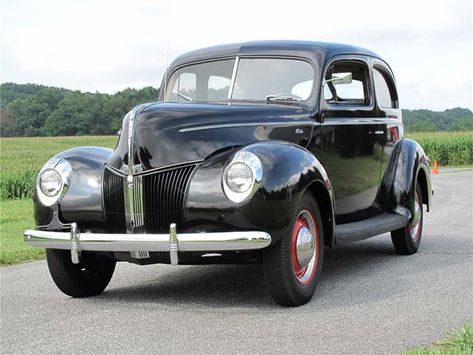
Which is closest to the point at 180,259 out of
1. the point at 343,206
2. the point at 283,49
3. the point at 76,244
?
the point at 76,244

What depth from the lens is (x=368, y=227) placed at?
6.94m

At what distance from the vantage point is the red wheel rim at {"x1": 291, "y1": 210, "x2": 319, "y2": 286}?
18.2 ft

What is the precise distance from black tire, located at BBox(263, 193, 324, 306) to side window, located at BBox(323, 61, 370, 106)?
1.60 metres

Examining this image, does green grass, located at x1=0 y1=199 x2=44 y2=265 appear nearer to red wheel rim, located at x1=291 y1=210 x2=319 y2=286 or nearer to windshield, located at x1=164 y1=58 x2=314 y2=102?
windshield, located at x1=164 y1=58 x2=314 y2=102

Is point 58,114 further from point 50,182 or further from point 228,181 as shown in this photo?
point 228,181

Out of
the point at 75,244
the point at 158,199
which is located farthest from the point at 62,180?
the point at 158,199

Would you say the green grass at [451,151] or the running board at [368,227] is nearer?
the running board at [368,227]

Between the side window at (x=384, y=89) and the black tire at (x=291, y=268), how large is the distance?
8.92ft

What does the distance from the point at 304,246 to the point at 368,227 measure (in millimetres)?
1479

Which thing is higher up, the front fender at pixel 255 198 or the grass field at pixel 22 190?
the front fender at pixel 255 198

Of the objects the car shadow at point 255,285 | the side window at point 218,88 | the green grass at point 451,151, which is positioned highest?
the side window at point 218,88

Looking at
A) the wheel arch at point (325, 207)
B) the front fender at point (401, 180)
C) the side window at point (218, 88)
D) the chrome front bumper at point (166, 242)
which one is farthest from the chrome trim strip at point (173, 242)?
the front fender at point (401, 180)

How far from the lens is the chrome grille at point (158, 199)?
17.7 ft

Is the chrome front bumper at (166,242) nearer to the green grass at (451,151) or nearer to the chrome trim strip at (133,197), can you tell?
the chrome trim strip at (133,197)
